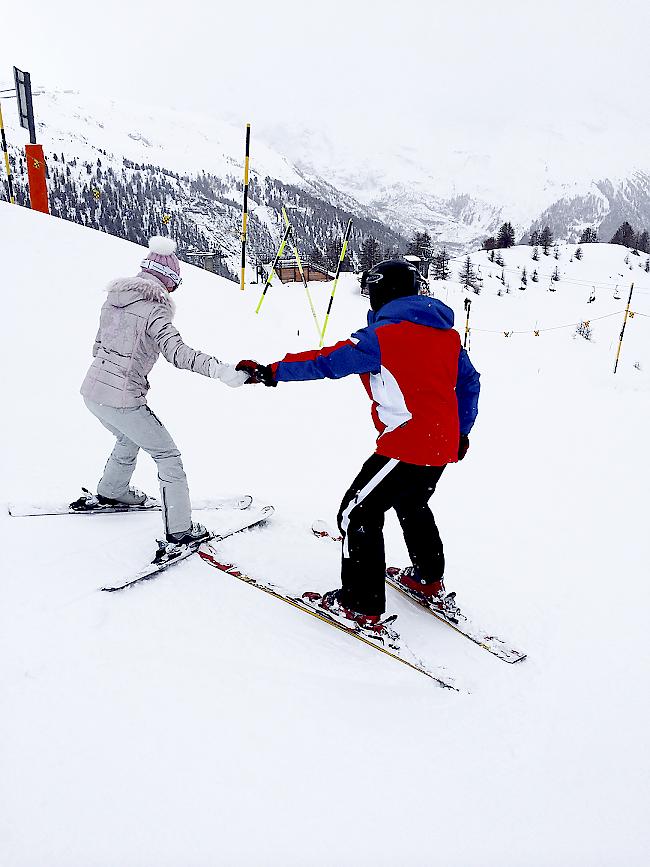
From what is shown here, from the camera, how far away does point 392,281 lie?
2955 mm

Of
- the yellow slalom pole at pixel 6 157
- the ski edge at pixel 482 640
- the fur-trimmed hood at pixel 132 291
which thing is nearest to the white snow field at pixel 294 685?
the ski edge at pixel 482 640

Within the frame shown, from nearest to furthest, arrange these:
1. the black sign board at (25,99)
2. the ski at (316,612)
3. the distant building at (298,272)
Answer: the ski at (316,612) → the black sign board at (25,99) → the distant building at (298,272)

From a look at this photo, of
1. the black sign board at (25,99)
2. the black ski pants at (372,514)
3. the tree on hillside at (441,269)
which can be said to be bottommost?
the tree on hillside at (441,269)

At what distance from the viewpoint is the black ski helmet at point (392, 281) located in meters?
2.95

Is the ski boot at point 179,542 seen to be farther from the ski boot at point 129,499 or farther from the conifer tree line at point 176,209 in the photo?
the conifer tree line at point 176,209

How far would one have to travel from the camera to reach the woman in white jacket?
3.31m

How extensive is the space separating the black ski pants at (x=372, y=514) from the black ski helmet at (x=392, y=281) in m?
0.92

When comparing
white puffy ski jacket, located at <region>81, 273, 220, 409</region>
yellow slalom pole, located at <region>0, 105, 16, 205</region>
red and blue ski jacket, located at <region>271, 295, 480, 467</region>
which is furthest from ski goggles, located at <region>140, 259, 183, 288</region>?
yellow slalom pole, located at <region>0, 105, 16, 205</region>

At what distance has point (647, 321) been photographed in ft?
96.2

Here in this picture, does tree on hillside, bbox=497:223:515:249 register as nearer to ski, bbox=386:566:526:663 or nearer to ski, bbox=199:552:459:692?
ski, bbox=386:566:526:663

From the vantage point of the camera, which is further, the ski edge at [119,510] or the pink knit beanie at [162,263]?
the ski edge at [119,510]

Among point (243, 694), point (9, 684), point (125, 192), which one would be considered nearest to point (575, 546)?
point (243, 694)

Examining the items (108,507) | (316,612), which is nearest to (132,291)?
(108,507)

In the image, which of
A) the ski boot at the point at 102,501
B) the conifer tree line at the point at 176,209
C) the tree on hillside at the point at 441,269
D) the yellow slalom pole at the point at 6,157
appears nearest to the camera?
the ski boot at the point at 102,501
